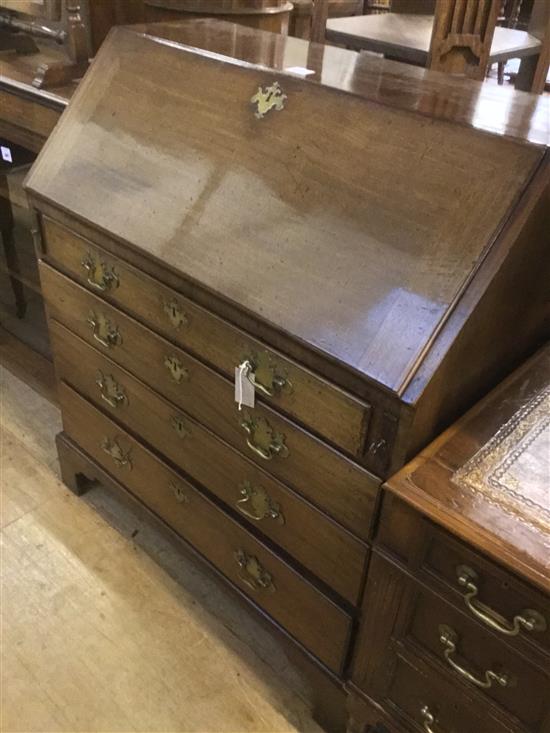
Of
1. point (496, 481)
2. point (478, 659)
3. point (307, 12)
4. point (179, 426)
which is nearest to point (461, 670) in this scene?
point (478, 659)

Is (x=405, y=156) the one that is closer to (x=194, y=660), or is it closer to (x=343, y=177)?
(x=343, y=177)

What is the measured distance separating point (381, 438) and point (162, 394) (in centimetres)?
51

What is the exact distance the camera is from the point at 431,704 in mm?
980

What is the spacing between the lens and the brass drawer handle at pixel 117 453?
4.68 feet

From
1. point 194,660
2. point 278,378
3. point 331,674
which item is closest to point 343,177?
point 278,378

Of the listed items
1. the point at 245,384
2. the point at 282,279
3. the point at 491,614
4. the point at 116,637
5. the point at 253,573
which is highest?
the point at 282,279

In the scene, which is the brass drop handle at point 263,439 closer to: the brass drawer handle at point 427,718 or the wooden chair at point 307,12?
the brass drawer handle at point 427,718

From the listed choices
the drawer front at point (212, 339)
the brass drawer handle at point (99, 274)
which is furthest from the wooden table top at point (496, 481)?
the brass drawer handle at point (99, 274)

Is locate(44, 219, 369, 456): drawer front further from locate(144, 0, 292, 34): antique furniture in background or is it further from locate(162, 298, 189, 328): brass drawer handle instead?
locate(144, 0, 292, 34): antique furniture in background

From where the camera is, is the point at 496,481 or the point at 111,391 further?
the point at 111,391

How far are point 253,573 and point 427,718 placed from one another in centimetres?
38

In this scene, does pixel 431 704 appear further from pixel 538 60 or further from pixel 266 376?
pixel 538 60

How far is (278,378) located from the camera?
94 cm

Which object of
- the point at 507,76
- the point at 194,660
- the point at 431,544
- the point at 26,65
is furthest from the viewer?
the point at 507,76
